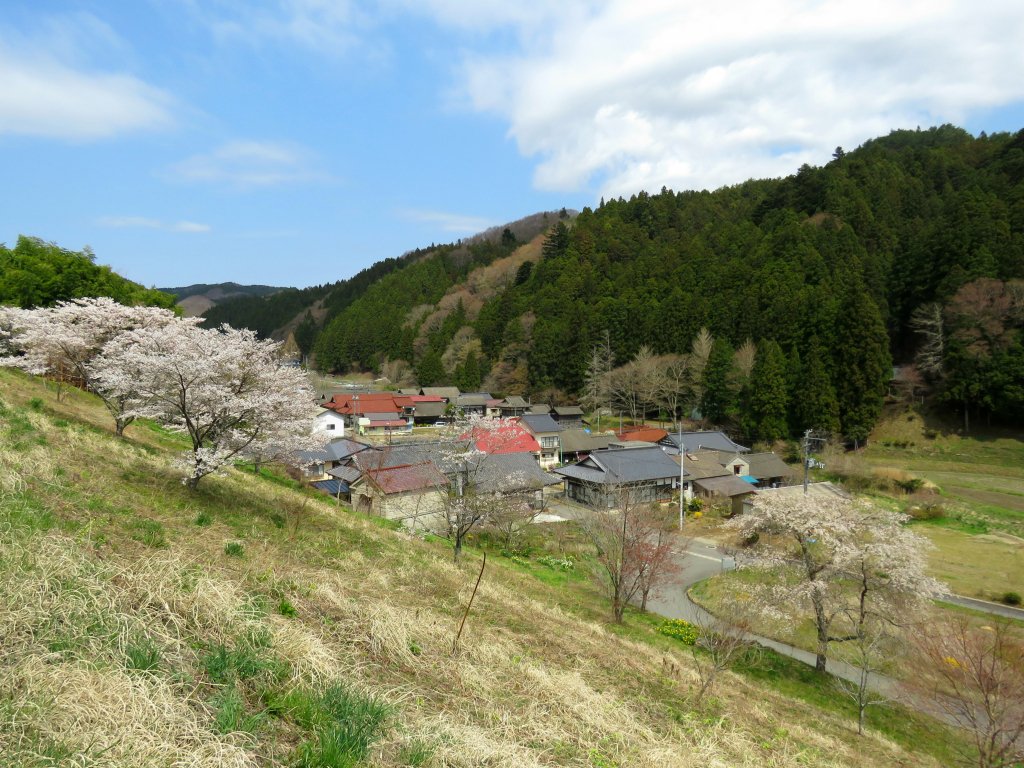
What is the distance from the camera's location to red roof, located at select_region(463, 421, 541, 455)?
972 inches

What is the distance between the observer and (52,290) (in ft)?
71.3

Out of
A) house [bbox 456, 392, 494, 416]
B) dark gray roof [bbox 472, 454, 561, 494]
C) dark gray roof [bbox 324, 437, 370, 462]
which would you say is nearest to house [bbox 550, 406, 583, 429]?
house [bbox 456, 392, 494, 416]

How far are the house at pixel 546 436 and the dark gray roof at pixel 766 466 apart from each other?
1480 cm

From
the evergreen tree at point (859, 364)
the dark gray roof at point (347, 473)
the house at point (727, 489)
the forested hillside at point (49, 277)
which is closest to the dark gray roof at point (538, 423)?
the house at point (727, 489)

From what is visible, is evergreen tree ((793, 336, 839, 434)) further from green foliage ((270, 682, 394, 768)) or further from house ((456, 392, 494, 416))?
green foliage ((270, 682, 394, 768))

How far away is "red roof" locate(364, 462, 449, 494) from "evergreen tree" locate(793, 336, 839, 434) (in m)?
26.8

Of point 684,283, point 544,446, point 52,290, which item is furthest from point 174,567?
point 684,283

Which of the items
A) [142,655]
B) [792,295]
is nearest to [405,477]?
[142,655]

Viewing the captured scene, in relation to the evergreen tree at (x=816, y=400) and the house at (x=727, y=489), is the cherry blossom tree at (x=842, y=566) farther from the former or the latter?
the evergreen tree at (x=816, y=400)

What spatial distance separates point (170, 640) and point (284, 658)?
808 millimetres

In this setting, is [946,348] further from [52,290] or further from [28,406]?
[52,290]

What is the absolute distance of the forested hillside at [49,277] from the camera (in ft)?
68.6

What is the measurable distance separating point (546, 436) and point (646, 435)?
7.96m

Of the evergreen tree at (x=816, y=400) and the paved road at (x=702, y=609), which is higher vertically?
the evergreen tree at (x=816, y=400)
